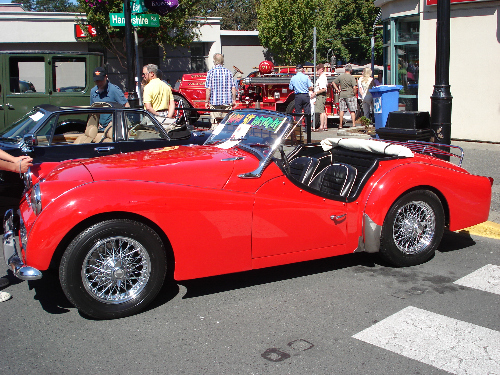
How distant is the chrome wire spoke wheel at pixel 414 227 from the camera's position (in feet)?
16.5

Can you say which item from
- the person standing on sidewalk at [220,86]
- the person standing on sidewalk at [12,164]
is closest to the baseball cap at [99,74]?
the person standing on sidewalk at [220,86]

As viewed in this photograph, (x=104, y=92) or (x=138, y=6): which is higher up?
(x=138, y=6)

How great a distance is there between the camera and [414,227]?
202 inches

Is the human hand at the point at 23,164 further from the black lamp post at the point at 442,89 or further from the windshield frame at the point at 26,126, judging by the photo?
the black lamp post at the point at 442,89

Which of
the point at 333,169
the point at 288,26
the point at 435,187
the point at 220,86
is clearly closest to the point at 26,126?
the point at 333,169

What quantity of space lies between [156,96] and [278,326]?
660cm

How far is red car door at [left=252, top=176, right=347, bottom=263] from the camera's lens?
4328mm

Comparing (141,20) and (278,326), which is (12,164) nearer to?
(278,326)

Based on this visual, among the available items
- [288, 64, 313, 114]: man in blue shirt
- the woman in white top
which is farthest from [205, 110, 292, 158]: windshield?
the woman in white top

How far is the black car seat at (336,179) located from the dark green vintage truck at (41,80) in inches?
273

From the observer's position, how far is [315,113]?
15484 millimetres

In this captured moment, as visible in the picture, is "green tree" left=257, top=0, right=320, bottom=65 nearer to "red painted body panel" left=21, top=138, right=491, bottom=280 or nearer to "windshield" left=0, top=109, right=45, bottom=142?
"windshield" left=0, top=109, right=45, bottom=142

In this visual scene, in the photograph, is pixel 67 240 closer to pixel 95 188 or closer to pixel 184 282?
pixel 95 188

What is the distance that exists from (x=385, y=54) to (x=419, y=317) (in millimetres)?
11928
